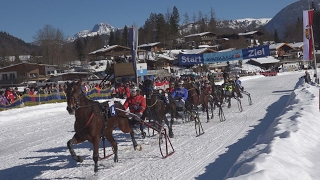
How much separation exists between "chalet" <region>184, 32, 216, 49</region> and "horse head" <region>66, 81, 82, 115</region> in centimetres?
11026

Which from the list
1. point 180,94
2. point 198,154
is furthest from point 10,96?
point 198,154

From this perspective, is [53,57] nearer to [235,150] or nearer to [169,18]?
[169,18]

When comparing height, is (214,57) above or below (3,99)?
above

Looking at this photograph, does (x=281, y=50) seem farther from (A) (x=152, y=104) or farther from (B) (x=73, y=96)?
(B) (x=73, y=96)

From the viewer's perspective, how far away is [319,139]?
9.64 m

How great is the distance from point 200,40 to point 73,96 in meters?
113

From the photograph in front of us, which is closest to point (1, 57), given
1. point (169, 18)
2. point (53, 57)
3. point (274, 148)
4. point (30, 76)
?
point (53, 57)

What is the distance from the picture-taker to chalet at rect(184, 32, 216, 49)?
119m

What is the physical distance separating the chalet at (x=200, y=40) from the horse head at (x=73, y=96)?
110 m

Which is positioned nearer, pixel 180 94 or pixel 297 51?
pixel 180 94

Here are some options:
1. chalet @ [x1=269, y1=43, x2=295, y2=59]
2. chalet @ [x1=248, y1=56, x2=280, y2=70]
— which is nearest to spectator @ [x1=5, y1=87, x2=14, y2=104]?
chalet @ [x1=248, y1=56, x2=280, y2=70]

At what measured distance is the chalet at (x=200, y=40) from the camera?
390 feet

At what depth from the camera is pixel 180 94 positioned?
15367 mm

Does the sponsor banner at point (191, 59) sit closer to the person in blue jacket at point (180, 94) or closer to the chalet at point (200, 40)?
the person in blue jacket at point (180, 94)
